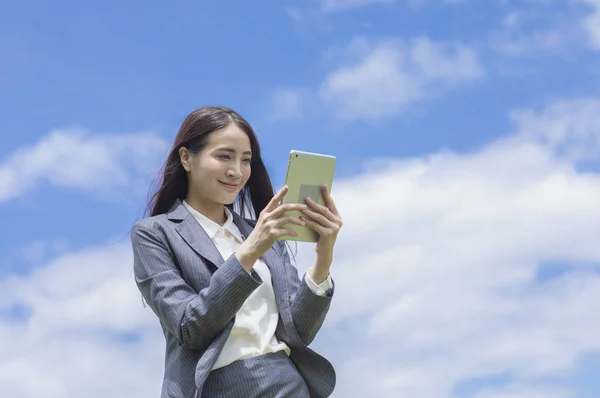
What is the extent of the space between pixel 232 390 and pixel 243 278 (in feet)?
1.70

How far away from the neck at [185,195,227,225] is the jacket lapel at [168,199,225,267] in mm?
67

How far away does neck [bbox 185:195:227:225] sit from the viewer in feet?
14.6

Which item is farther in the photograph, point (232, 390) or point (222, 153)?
point (222, 153)

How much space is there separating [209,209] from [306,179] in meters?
0.59

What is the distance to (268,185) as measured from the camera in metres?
4.75

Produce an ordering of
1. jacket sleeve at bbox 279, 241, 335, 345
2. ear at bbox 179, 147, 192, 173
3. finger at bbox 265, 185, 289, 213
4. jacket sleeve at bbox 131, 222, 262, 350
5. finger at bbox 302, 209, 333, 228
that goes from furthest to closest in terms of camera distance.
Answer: ear at bbox 179, 147, 192, 173 → jacket sleeve at bbox 279, 241, 335, 345 → finger at bbox 302, 209, 333, 228 → finger at bbox 265, 185, 289, 213 → jacket sleeve at bbox 131, 222, 262, 350

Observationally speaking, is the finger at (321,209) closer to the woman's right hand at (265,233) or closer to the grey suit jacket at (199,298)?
the woman's right hand at (265,233)

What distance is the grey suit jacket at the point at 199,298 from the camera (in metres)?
3.91

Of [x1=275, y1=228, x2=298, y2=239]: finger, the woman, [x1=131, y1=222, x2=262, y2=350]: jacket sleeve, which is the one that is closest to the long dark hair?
the woman

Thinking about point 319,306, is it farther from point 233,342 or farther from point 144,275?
point 144,275

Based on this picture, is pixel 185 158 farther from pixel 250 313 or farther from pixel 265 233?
pixel 250 313

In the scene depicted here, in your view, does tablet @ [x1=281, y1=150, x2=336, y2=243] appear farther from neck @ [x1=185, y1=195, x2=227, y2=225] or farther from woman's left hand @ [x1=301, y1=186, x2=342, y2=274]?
neck @ [x1=185, y1=195, x2=227, y2=225]

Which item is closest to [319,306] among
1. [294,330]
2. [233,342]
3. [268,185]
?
[294,330]

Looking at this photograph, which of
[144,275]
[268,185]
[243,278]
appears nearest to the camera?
[243,278]
